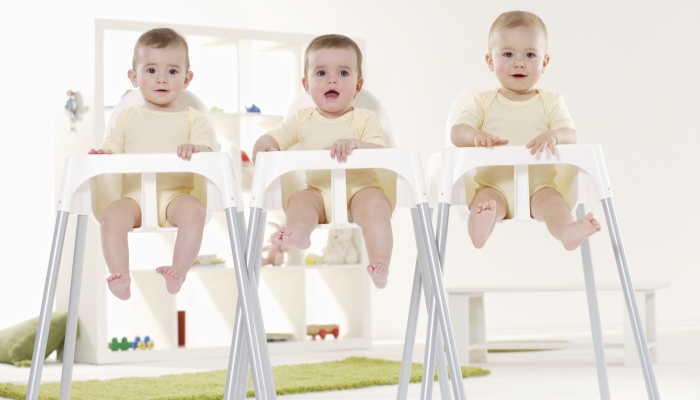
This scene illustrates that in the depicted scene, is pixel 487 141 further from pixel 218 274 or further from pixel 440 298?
pixel 218 274

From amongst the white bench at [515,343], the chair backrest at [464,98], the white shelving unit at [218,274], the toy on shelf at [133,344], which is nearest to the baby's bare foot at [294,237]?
the chair backrest at [464,98]

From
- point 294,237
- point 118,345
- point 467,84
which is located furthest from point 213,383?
point 467,84

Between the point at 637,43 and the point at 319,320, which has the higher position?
the point at 637,43

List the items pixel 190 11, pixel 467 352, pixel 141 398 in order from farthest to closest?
pixel 190 11 < pixel 467 352 < pixel 141 398

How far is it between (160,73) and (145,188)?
30 cm

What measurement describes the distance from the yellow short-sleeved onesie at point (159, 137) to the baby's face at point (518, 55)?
2.15ft

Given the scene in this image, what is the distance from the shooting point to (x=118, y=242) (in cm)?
178

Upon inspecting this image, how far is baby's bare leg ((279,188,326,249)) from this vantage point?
172cm

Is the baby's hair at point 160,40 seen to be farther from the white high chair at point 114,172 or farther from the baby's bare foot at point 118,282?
the baby's bare foot at point 118,282

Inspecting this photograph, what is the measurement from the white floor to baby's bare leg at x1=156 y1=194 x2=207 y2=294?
0.87 m

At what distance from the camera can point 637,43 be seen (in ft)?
16.3

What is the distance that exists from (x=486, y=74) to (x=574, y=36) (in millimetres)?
561

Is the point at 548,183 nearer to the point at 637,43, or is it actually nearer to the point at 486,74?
the point at 486,74

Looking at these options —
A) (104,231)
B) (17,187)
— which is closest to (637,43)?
(17,187)
